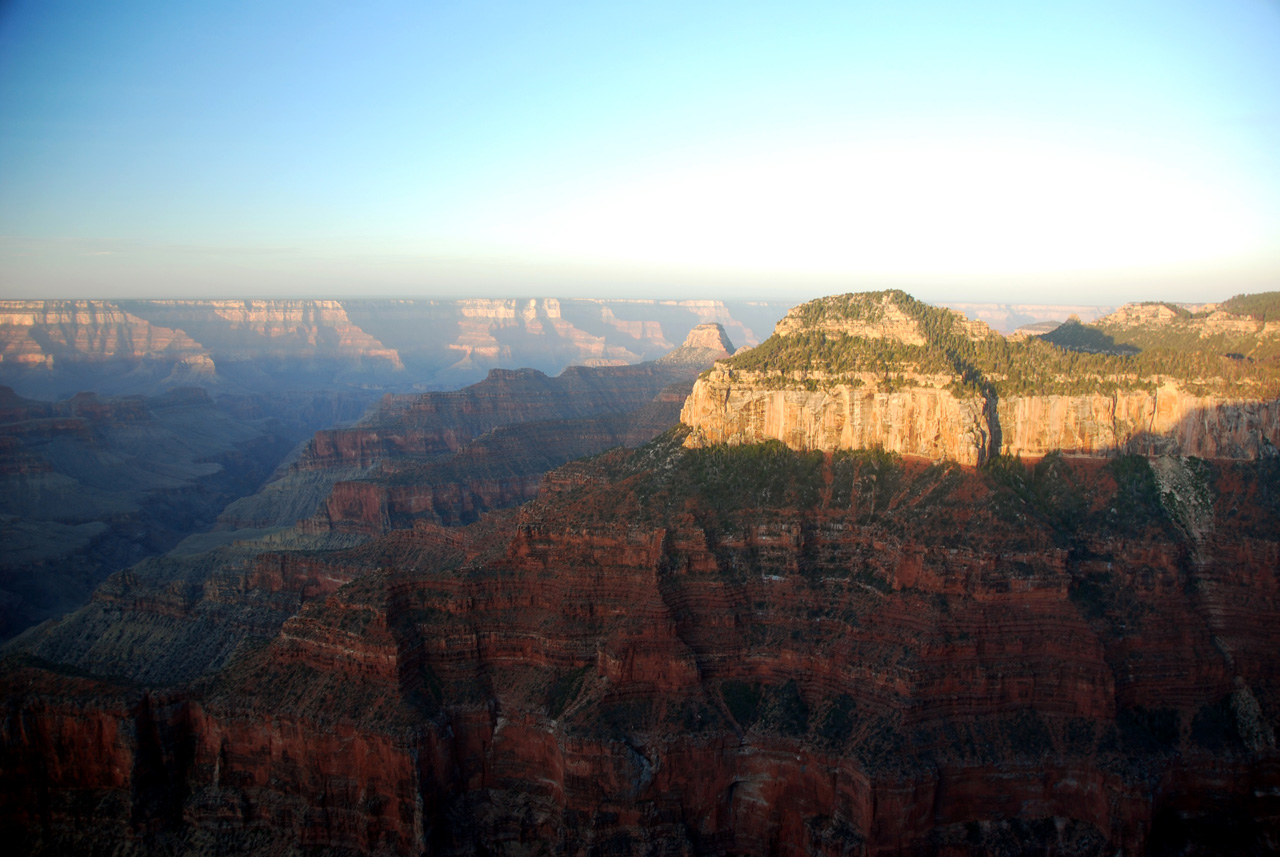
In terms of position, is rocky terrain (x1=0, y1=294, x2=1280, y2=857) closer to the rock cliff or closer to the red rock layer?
the red rock layer

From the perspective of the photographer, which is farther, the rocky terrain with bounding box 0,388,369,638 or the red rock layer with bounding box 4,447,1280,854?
the rocky terrain with bounding box 0,388,369,638

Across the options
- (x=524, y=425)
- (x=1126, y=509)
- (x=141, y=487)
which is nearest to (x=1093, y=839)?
(x=1126, y=509)

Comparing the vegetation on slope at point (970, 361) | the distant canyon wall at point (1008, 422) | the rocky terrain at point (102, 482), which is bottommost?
the rocky terrain at point (102, 482)

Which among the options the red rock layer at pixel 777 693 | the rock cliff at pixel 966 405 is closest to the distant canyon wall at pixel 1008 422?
the rock cliff at pixel 966 405

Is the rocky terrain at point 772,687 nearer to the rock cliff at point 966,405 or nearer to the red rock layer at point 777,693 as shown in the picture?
the red rock layer at point 777,693

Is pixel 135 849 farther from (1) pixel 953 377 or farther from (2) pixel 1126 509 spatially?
(2) pixel 1126 509

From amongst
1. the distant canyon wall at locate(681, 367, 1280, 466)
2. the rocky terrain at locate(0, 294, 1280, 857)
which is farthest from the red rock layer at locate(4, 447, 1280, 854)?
the distant canyon wall at locate(681, 367, 1280, 466)
